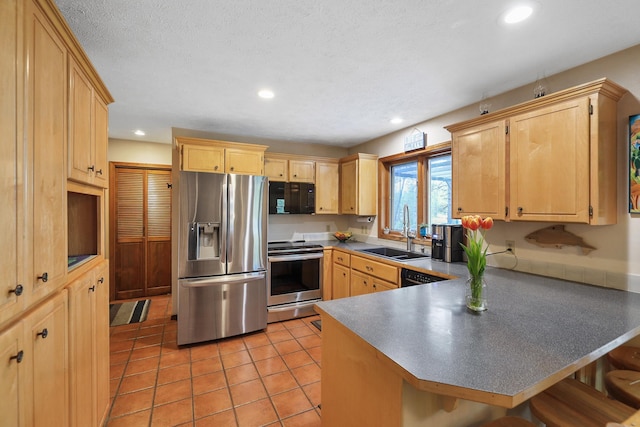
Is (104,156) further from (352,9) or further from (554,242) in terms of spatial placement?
(554,242)

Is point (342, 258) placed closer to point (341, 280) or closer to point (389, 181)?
point (341, 280)

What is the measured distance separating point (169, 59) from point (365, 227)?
325 cm

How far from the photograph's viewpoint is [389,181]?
13.3 ft

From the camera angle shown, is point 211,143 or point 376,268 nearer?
point 376,268

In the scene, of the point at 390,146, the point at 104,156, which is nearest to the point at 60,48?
the point at 104,156

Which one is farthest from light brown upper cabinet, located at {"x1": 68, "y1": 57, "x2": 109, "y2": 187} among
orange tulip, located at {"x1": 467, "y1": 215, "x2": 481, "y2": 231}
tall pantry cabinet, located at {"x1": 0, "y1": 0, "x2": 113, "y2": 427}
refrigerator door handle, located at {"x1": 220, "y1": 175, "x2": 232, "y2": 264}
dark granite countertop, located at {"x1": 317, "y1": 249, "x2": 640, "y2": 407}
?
orange tulip, located at {"x1": 467, "y1": 215, "x2": 481, "y2": 231}

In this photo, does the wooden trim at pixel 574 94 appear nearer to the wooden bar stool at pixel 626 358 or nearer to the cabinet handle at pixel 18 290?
the wooden bar stool at pixel 626 358

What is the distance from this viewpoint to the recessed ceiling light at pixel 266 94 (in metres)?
2.47

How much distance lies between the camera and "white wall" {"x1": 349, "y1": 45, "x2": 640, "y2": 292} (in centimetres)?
178

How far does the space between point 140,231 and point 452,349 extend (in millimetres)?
4671

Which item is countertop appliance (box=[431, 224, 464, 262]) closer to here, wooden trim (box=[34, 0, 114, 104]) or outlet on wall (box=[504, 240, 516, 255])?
outlet on wall (box=[504, 240, 516, 255])

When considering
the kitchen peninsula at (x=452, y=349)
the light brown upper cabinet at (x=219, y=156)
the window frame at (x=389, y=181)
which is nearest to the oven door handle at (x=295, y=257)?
the window frame at (x=389, y=181)

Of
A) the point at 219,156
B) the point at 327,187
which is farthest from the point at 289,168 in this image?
the point at 219,156

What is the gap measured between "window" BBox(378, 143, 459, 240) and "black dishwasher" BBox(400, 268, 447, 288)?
859mm
